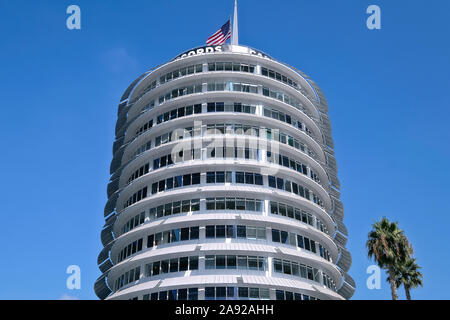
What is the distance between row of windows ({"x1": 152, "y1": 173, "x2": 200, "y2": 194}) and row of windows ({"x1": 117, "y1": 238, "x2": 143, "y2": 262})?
612 centimetres

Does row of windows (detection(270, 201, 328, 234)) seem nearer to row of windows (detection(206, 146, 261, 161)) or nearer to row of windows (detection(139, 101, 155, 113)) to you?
row of windows (detection(206, 146, 261, 161))

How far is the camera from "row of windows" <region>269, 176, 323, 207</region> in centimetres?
5431

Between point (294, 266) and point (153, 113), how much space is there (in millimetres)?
25513

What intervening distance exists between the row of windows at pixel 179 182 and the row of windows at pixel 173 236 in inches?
209

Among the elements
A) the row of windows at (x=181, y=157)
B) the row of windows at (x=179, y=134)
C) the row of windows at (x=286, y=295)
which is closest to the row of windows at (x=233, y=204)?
the row of windows at (x=181, y=157)

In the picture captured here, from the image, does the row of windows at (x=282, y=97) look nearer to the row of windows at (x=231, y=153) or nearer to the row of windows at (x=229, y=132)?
the row of windows at (x=229, y=132)

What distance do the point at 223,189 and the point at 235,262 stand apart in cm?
785

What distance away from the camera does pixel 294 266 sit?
50.4 meters

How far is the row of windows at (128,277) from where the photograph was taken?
50875 mm

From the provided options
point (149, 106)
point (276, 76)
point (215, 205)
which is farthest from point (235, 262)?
point (276, 76)

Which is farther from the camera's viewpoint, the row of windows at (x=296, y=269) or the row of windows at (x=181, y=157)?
the row of windows at (x=181, y=157)
